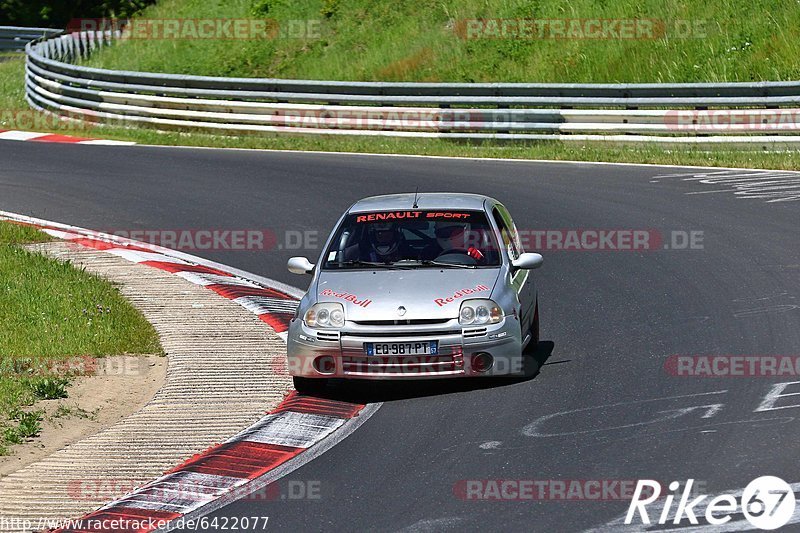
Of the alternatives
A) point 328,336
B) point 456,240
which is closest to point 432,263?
point 456,240

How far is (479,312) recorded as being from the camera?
9.93 m

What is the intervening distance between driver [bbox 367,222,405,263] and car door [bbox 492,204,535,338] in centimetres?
90

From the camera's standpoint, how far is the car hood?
385 inches

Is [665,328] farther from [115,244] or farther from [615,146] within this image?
[615,146]

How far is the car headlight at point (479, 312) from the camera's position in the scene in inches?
388

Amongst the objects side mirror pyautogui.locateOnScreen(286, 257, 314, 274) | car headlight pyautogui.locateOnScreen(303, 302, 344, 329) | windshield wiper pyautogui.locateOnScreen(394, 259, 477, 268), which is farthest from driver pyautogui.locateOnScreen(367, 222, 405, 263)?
car headlight pyautogui.locateOnScreen(303, 302, 344, 329)

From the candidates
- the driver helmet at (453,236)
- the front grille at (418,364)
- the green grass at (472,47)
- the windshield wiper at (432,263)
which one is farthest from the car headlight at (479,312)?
the green grass at (472,47)

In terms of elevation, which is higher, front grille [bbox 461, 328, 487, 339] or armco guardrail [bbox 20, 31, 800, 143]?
armco guardrail [bbox 20, 31, 800, 143]

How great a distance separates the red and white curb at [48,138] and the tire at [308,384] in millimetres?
17420

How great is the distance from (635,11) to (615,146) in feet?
24.1

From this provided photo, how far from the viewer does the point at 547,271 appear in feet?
47.1

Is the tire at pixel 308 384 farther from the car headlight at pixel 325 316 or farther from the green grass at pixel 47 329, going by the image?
the green grass at pixel 47 329

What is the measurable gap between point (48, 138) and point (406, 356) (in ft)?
65.4

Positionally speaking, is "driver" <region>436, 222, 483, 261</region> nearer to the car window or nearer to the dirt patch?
the car window
